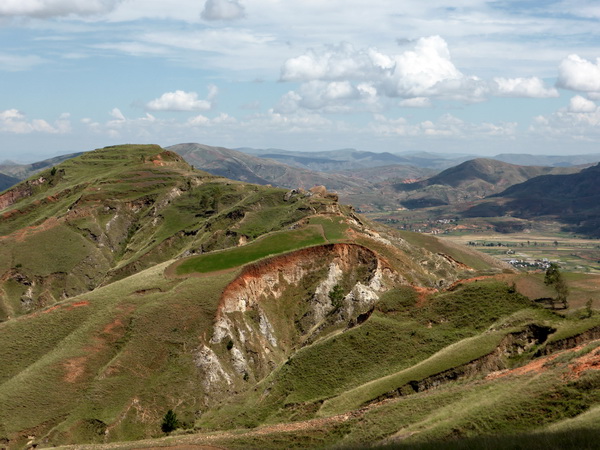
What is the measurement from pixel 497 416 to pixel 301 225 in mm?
70745

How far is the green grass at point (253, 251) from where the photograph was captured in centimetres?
8075

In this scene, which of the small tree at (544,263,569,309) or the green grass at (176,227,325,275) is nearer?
the small tree at (544,263,569,309)

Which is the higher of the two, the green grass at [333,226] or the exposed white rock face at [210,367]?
the green grass at [333,226]

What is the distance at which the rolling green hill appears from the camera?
3509cm

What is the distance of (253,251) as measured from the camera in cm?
8581

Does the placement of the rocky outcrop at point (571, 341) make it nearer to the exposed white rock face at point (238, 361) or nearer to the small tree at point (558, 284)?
the small tree at point (558, 284)

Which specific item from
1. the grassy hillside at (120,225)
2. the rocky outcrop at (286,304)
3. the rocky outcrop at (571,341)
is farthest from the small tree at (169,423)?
the grassy hillside at (120,225)

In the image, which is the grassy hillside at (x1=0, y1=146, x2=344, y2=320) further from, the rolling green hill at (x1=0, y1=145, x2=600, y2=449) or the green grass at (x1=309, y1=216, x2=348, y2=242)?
the green grass at (x1=309, y1=216, x2=348, y2=242)

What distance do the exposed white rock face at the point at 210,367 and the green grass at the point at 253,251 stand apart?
55.4ft

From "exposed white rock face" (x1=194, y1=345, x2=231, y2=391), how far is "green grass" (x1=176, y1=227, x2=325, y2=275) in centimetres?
1688

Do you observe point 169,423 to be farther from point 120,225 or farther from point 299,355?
point 120,225

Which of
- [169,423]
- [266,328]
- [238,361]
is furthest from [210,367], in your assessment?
[266,328]

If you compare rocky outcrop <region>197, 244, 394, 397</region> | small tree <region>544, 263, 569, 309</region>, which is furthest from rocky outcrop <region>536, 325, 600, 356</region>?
rocky outcrop <region>197, 244, 394, 397</region>

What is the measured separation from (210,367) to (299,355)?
14661 millimetres
